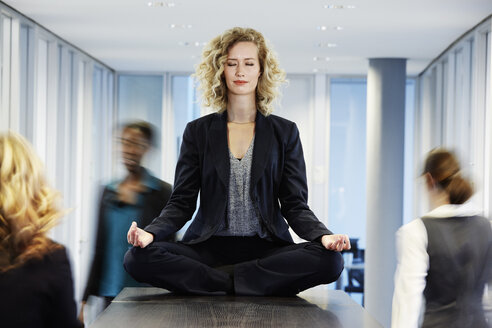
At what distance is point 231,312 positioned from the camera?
8.51 ft

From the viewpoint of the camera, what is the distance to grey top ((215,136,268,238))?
2.98m

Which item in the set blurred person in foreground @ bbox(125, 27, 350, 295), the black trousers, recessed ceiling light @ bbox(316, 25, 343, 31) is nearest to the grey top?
blurred person in foreground @ bbox(125, 27, 350, 295)

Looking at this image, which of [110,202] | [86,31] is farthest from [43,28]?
[110,202]

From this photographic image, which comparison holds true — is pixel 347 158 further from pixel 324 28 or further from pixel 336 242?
pixel 336 242

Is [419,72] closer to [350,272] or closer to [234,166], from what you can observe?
[350,272]

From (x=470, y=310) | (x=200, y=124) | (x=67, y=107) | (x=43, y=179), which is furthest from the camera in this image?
(x=67, y=107)

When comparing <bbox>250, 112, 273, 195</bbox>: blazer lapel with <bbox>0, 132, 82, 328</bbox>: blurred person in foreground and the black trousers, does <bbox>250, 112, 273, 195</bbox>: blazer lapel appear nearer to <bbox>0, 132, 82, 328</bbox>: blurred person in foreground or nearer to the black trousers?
the black trousers

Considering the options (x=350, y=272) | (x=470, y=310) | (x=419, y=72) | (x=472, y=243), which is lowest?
(x=350, y=272)

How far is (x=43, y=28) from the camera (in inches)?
306

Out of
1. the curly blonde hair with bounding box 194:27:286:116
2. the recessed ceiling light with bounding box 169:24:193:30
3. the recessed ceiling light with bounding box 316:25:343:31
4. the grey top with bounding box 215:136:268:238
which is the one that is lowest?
the grey top with bounding box 215:136:268:238

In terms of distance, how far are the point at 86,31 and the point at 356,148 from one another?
4.81 m

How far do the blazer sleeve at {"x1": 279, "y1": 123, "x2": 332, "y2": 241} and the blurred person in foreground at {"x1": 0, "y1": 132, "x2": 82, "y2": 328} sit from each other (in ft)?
3.86

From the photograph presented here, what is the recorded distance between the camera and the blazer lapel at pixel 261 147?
297cm

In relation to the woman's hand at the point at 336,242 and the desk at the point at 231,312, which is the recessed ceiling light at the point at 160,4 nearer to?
the desk at the point at 231,312
